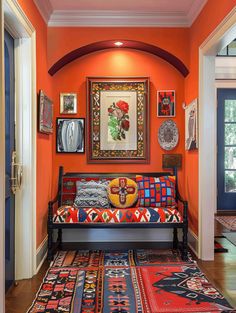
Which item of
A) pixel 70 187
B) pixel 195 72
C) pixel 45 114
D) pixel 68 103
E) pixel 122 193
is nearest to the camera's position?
pixel 45 114

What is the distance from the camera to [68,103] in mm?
4309

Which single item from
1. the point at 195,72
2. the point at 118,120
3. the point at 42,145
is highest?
the point at 195,72

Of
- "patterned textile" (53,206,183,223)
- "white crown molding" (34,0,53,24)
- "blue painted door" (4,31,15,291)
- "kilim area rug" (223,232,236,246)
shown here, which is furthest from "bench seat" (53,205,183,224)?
"white crown molding" (34,0,53,24)

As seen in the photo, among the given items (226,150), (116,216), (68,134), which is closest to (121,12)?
(68,134)

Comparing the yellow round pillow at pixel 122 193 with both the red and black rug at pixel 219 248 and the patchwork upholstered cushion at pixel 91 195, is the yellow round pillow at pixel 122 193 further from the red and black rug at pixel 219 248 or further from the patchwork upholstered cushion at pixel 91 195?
the red and black rug at pixel 219 248

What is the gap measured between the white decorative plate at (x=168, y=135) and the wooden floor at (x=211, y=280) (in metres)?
1.45

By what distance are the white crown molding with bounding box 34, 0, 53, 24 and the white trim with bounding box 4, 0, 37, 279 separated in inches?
17.4

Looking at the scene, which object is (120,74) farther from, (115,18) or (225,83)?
(225,83)

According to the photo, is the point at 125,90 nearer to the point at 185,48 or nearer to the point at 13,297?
the point at 185,48

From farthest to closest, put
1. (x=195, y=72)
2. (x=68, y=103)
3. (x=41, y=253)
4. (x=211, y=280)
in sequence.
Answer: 1. (x=68, y=103)
2. (x=195, y=72)
3. (x=41, y=253)
4. (x=211, y=280)

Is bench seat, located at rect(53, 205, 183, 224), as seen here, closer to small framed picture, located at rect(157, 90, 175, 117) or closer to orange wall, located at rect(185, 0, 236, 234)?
orange wall, located at rect(185, 0, 236, 234)

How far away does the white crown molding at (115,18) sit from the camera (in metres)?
3.94

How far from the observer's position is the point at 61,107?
430cm

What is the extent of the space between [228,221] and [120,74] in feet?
10.1
